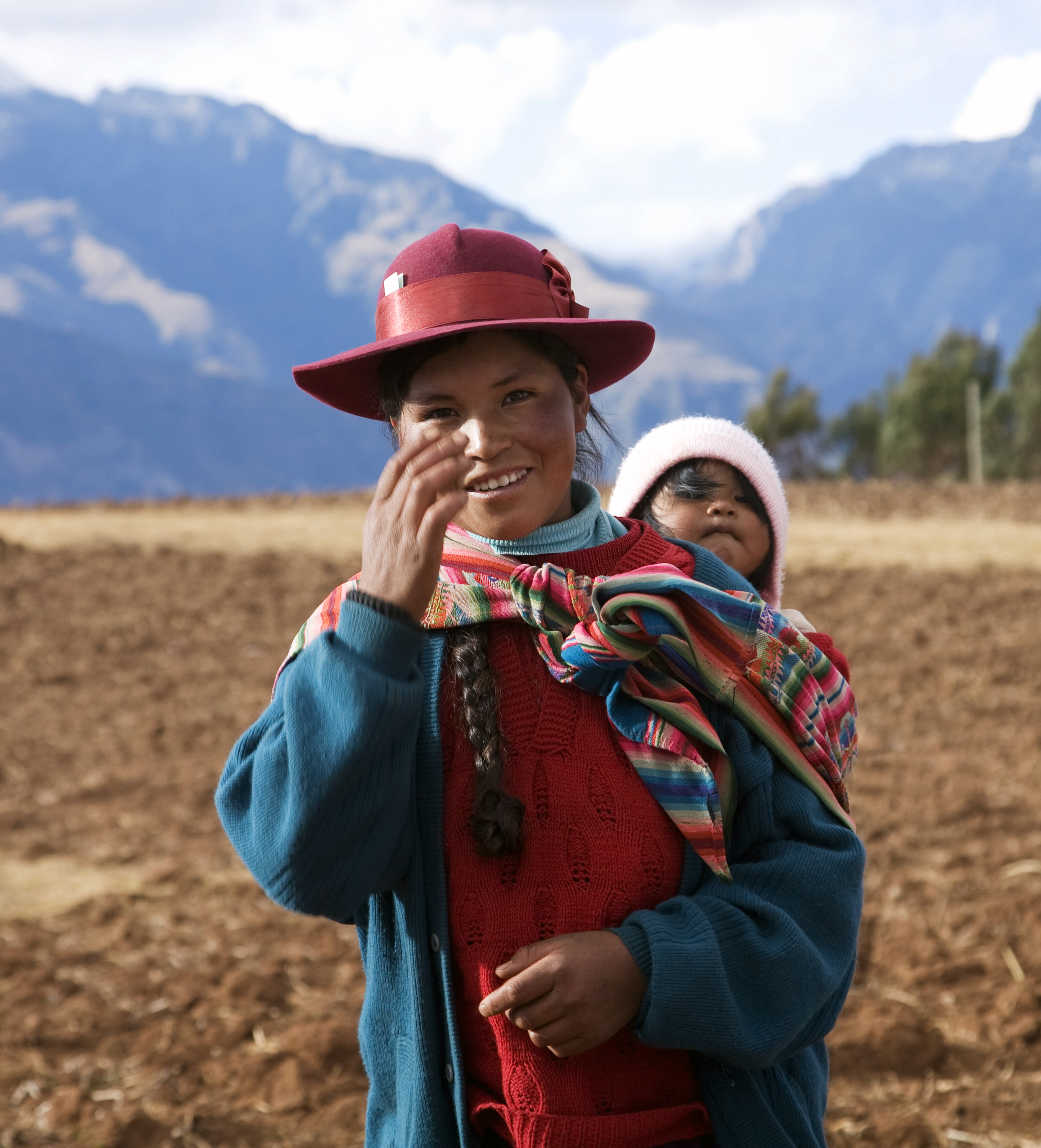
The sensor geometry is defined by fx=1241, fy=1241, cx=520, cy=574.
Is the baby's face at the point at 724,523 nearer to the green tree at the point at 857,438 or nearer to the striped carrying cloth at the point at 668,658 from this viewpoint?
the striped carrying cloth at the point at 668,658

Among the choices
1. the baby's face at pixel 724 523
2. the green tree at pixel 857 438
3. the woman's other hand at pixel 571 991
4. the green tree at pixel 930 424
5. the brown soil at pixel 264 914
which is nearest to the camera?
the woman's other hand at pixel 571 991

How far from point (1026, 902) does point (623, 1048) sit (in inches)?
158

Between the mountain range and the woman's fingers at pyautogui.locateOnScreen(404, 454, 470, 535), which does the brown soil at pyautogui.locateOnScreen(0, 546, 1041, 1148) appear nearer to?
the woman's fingers at pyautogui.locateOnScreen(404, 454, 470, 535)

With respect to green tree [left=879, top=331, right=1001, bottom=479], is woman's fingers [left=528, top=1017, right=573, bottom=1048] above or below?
below

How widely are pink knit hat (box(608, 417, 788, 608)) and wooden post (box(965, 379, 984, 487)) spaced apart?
101ft

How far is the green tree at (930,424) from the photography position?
137 feet

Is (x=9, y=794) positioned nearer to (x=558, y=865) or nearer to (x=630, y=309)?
(x=558, y=865)

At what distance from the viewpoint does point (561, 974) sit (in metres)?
1.46

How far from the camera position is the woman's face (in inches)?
63.1

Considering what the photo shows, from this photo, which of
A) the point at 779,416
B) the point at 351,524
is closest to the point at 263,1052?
the point at 351,524

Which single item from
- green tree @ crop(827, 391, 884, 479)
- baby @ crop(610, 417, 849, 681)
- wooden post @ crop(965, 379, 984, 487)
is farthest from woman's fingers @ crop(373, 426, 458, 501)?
green tree @ crop(827, 391, 884, 479)

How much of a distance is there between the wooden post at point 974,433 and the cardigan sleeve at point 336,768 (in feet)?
105

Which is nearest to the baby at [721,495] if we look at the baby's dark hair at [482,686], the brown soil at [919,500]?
the baby's dark hair at [482,686]

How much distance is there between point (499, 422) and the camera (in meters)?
1.61
